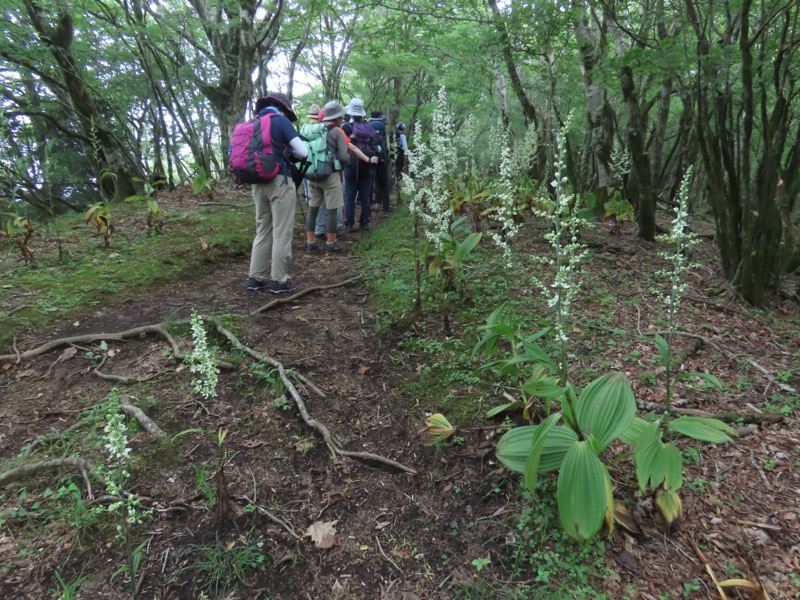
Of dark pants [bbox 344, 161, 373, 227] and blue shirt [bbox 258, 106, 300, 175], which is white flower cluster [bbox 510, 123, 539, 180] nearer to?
dark pants [bbox 344, 161, 373, 227]

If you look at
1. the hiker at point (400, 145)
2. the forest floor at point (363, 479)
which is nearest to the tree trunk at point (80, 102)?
the forest floor at point (363, 479)

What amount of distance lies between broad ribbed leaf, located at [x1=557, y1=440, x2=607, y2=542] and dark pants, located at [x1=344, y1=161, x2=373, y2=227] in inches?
278

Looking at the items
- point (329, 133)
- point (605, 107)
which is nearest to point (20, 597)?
point (329, 133)

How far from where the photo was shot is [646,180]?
617 centimetres

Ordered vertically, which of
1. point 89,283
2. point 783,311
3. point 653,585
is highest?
point 89,283

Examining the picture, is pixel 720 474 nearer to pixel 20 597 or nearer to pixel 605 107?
pixel 20 597

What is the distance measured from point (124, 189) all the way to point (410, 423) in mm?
9284

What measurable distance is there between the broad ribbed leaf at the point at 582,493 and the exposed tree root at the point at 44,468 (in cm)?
274

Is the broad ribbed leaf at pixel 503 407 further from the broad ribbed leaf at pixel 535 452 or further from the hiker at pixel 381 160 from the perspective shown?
the hiker at pixel 381 160

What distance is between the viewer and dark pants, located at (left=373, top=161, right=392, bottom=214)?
9555mm

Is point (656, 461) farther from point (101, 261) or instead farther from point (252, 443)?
point (101, 261)

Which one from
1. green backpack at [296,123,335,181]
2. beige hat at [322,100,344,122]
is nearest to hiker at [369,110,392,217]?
beige hat at [322,100,344,122]

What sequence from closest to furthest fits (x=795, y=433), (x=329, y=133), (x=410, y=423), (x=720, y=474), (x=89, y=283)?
(x=720, y=474), (x=795, y=433), (x=410, y=423), (x=89, y=283), (x=329, y=133)

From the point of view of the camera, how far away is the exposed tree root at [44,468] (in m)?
2.51
